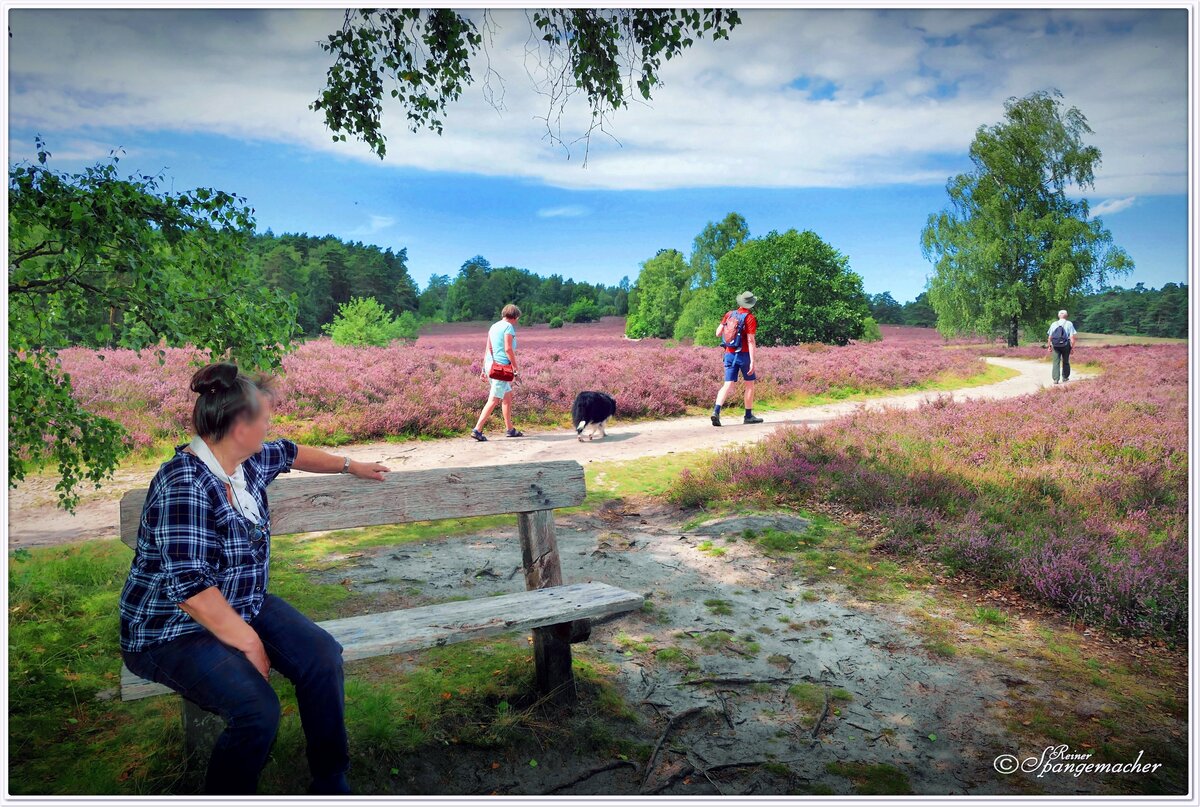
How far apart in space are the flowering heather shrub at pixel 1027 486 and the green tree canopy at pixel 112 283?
183 inches

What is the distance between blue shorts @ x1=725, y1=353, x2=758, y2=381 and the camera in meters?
11.6

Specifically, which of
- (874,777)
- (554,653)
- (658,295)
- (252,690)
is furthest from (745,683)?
(658,295)

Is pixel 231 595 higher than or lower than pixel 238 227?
lower

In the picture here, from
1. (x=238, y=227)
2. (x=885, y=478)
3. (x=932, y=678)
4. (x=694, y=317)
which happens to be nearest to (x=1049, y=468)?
(x=885, y=478)

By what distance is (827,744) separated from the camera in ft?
10.4

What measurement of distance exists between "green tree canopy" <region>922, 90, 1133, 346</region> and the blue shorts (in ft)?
74.4

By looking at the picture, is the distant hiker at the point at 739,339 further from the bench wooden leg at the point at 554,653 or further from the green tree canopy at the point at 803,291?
the green tree canopy at the point at 803,291

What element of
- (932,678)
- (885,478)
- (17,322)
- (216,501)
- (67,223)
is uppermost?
(67,223)

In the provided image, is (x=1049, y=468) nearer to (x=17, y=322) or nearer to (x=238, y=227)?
(x=238, y=227)

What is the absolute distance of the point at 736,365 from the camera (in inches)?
462

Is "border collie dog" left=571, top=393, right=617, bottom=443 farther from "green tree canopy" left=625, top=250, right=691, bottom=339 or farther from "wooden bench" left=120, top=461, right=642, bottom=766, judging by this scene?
"green tree canopy" left=625, top=250, right=691, bottom=339

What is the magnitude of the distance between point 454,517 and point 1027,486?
6030 millimetres

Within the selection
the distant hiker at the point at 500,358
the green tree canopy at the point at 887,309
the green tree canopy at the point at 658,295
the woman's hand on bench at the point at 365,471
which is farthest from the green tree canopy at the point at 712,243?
the woman's hand on bench at the point at 365,471

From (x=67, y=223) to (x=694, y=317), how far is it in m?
38.7
